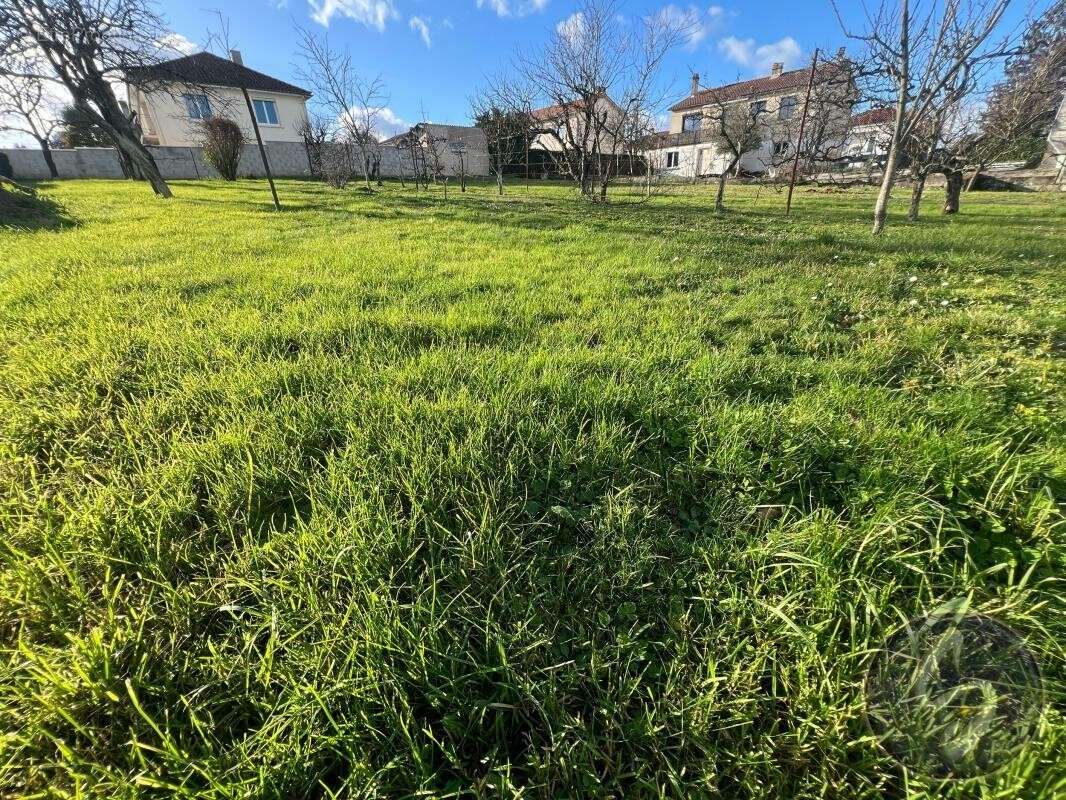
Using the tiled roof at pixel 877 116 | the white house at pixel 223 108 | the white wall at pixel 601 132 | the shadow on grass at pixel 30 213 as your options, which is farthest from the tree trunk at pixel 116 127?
the tiled roof at pixel 877 116

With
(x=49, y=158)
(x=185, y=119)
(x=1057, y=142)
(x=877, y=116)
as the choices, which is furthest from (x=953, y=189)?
(x=49, y=158)

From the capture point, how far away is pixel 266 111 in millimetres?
27719

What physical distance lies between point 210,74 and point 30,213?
56.4ft

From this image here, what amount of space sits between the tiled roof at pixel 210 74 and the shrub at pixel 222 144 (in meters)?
1.57

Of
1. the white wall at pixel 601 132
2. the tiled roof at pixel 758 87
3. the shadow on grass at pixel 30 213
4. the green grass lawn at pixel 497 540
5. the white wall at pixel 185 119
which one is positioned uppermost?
the tiled roof at pixel 758 87

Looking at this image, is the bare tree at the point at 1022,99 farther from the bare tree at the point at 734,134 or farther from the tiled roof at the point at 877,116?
the bare tree at the point at 734,134

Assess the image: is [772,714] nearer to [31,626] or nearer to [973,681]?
[973,681]

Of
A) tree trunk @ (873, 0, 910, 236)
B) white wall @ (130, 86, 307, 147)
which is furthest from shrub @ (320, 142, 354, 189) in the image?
tree trunk @ (873, 0, 910, 236)

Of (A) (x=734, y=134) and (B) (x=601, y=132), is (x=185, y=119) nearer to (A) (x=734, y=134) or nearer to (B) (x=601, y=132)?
(B) (x=601, y=132)

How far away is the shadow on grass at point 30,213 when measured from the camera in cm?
745

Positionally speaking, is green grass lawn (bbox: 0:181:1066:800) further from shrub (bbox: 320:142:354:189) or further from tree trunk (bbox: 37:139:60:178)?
tree trunk (bbox: 37:139:60:178)

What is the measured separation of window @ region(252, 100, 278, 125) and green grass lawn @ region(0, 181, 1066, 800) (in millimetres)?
32305

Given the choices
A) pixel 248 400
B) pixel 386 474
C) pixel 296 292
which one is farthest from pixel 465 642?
pixel 296 292

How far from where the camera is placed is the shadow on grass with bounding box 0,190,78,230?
7.45m
